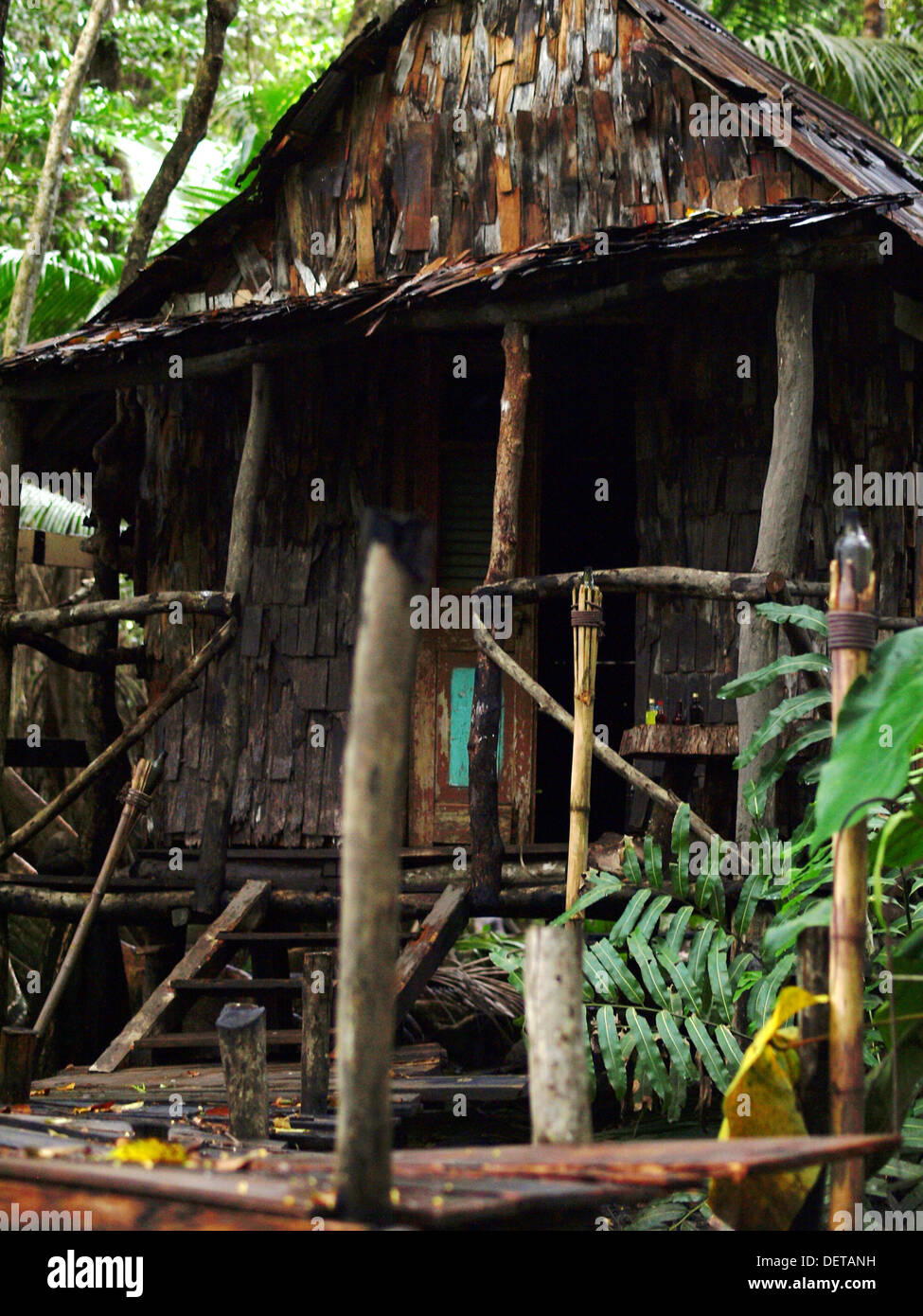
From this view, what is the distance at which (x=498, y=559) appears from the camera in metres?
7.05

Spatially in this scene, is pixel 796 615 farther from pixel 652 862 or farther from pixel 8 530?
pixel 8 530

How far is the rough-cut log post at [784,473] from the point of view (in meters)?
6.30

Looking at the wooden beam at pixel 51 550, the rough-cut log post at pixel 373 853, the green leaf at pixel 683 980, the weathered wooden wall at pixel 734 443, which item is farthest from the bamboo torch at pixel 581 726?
the wooden beam at pixel 51 550

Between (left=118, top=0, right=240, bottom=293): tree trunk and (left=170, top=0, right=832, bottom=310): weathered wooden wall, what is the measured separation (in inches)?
74.2

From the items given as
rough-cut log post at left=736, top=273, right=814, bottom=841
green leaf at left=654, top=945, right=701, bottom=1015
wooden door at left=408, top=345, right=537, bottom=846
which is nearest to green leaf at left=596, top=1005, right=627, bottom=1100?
green leaf at left=654, top=945, right=701, bottom=1015

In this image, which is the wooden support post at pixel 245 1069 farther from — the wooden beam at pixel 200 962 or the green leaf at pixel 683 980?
the wooden beam at pixel 200 962

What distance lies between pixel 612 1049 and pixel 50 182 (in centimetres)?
864

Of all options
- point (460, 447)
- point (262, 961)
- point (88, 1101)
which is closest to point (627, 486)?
point (460, 447)

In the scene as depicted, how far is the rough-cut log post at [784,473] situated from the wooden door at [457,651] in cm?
189

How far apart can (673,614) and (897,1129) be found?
4.39 metres

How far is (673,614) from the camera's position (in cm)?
777

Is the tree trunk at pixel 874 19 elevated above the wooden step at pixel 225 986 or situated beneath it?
elevated above

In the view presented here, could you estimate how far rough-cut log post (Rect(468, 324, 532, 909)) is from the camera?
704cm

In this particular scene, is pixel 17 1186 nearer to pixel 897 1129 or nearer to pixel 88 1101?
pixel 897 1129
